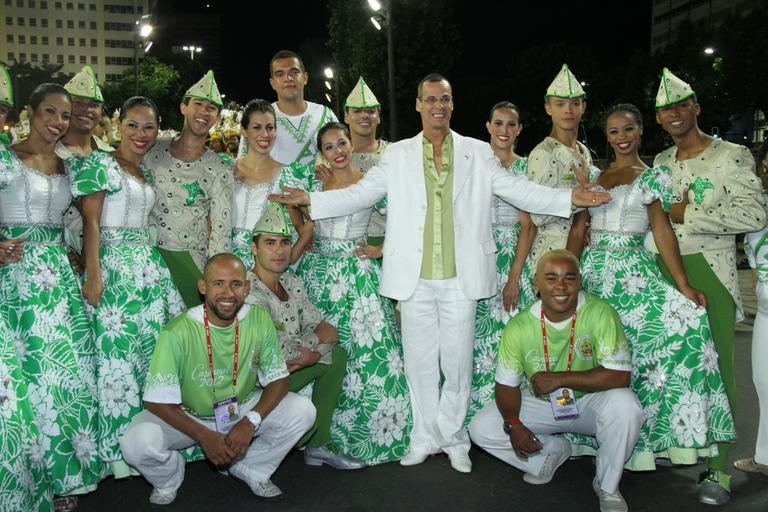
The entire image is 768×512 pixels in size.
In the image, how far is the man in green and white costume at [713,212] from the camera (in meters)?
4.47

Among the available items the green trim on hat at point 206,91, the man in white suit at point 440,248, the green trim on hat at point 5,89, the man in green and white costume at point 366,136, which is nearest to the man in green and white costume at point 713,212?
the man in white suit at point 440,248

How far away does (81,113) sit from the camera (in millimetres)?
5008

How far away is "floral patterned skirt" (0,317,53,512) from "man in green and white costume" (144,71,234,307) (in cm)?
132

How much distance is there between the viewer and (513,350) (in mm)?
4391

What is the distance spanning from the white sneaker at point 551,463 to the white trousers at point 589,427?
3cm

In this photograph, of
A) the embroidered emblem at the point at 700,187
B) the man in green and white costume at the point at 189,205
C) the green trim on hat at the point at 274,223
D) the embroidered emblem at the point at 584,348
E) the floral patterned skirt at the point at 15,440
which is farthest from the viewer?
the man in green and white costume at the point at 189,205

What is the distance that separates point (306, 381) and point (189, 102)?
6.96 feet

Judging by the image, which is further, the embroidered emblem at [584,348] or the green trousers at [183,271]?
the green trousers at [183,271]

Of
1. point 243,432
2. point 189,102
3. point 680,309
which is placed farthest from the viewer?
point 189,102

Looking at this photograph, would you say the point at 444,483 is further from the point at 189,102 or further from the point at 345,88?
the point at 345,88

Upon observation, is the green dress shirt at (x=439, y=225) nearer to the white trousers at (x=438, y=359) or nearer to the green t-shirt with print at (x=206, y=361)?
the white trousers at (x=438, y=359)

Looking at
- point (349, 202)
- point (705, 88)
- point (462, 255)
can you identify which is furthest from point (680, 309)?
point (705, 88)

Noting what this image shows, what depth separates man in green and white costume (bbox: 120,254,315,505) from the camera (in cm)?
410

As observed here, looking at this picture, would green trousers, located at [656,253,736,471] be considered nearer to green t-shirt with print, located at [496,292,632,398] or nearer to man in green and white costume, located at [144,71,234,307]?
green t-shirt with print, located at [496,292,632,398]
